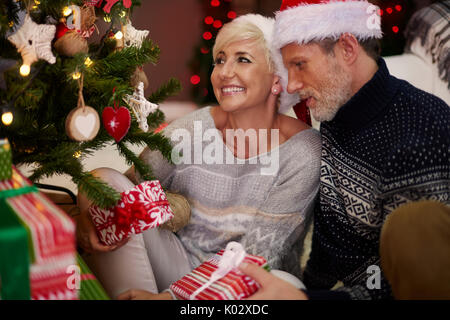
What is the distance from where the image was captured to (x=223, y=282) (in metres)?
1.13

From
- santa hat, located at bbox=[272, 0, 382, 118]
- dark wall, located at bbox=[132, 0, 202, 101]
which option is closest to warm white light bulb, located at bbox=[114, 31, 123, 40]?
santa hat, located at bbox=[272, 0, 382, 118]

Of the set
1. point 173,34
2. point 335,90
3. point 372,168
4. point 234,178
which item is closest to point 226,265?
point 234,178

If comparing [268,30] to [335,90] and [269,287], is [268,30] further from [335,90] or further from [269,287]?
[269,287]

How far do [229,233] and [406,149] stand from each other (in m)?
0.63

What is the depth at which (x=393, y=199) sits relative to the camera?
49.2 inches

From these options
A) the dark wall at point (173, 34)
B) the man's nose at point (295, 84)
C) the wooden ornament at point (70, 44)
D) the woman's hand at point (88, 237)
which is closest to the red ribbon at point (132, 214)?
the woman's hand at point (88, 237)

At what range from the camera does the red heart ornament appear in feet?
3.90

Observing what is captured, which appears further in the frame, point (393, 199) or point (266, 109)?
point (266, 109)

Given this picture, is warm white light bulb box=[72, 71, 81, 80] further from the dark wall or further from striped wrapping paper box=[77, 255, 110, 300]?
the dark wall

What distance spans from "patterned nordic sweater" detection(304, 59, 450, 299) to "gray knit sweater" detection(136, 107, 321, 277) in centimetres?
8

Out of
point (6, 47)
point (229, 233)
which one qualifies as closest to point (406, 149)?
point (229, 233)

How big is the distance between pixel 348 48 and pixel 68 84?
0.82 meters

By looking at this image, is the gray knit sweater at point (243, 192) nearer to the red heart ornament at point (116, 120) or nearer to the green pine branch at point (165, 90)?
the green pine branch at point (165, 90)
